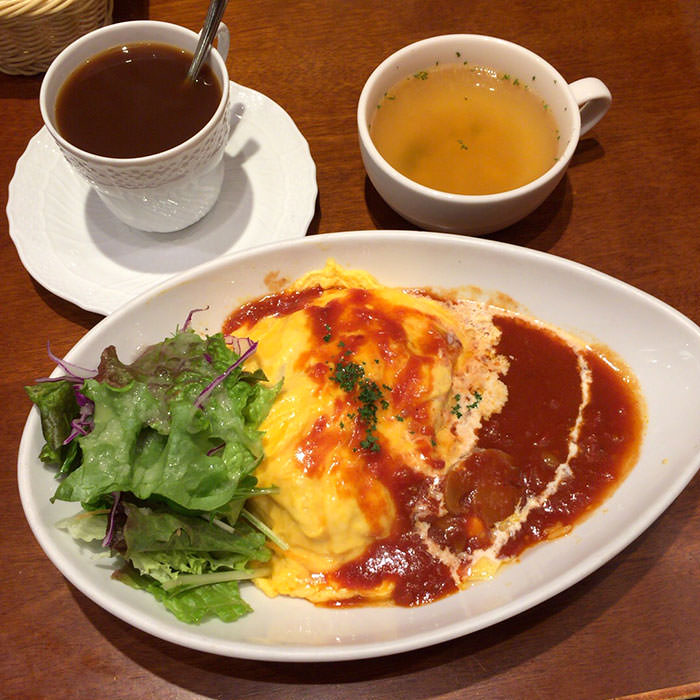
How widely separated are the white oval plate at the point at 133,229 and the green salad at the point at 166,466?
19.1 inches

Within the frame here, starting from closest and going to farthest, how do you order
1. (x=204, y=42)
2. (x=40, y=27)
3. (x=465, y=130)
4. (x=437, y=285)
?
(x=204, y=42), (x=437, y=285), (x=465, y=130), (x=40, y=27)

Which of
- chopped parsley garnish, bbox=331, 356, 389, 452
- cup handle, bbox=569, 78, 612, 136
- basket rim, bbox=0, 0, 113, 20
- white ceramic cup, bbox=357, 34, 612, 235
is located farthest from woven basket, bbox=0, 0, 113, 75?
cup handle, bbox=569, 78, 612, 136

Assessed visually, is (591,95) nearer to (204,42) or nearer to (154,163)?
(204,42)

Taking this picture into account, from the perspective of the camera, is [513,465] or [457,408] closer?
[513,465]

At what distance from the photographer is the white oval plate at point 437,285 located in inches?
65.4

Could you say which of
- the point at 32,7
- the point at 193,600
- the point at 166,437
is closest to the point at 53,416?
the point at 166,437

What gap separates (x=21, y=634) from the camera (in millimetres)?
1863

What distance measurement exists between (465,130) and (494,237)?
0.42 metres

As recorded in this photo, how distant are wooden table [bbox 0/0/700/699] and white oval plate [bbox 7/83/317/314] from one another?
186 mm

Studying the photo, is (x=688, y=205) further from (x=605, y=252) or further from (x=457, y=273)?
(x=457, y=273)

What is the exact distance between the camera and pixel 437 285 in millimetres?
2242

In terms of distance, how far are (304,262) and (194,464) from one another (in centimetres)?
83

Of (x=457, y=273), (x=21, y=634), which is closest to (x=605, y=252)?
(x=457, y=273)

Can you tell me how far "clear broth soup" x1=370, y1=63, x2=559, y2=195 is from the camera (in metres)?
2.28
